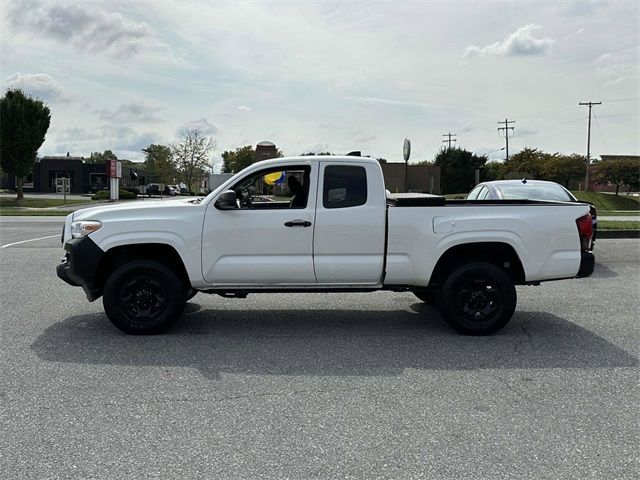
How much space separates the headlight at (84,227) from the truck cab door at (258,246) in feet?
3.91

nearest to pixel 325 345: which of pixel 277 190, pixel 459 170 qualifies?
pixel 277 190

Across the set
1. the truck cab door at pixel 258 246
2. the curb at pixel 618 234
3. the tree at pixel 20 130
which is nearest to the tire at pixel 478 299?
the truck cab door at pixel 258 246

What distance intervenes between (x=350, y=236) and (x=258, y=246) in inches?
40.0

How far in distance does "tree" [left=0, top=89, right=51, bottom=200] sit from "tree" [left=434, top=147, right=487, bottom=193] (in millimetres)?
48202

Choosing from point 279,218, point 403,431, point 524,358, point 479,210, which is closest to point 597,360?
point 524,358

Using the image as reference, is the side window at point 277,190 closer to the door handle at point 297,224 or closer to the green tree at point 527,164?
the door handle at point 297,224

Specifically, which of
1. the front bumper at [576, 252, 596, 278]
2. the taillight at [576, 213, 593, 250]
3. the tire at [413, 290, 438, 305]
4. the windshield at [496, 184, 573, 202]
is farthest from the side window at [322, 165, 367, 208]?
the windshield at [496, 184, 573, 202]

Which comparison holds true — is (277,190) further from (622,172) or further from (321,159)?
(622,172)

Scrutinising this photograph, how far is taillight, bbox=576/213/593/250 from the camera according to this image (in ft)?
20.4

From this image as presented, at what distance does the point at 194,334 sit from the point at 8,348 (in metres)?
1.84

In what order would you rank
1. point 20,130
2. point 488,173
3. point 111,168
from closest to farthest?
point 20,130, point 111,168, point 488,173

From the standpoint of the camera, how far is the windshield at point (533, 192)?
10.6m

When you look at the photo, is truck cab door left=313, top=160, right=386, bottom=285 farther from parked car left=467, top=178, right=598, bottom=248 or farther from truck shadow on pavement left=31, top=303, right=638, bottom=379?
parked car left=467, top=178, right=598, bottom=248

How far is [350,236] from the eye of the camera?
604cm
